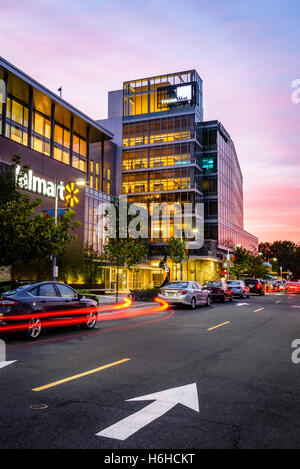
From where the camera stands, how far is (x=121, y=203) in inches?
1142

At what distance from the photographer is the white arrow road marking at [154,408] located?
4316mm

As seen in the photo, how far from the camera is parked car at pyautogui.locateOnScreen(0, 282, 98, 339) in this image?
1042cm

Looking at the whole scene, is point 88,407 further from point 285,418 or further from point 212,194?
point 212,194

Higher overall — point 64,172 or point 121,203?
point 64,172

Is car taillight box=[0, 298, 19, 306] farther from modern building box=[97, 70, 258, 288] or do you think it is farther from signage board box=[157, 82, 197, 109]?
signage board box=[157, 82, 197, 109]

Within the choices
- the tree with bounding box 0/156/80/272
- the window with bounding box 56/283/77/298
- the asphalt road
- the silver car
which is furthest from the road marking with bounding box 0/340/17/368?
the silver car

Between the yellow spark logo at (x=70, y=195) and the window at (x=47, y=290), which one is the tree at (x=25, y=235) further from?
the yellow spark logo at (x=70, y=195)

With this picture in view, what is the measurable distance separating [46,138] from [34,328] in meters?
38.7

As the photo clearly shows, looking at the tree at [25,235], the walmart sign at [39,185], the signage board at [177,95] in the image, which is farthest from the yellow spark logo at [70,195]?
the signage board at [177,95]

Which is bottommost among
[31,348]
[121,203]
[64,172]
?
[31,348]

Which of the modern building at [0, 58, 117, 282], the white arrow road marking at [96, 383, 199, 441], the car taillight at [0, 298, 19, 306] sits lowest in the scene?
the white arrow road marking at [96, 383, 199, 441]
